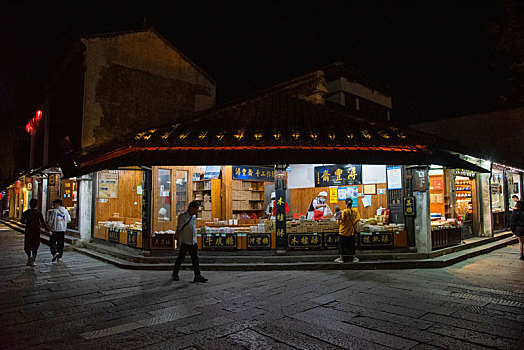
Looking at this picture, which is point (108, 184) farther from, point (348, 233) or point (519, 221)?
point (519, 221)

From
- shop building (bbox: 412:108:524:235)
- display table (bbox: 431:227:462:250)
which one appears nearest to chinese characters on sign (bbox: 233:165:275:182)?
display table (bbox: 431:227:462:250)

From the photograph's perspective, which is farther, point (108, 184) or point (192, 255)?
point (108, 184)

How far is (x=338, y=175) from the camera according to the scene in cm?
1330

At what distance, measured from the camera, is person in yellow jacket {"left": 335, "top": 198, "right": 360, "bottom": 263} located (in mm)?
9828

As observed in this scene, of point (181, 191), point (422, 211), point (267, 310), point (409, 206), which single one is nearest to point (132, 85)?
point (181, 191)

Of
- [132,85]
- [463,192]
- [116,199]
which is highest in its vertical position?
[132,85]

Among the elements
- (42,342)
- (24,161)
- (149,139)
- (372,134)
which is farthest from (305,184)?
(24,161)

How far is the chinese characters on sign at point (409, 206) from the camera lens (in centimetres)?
1053

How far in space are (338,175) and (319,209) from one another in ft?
5.12

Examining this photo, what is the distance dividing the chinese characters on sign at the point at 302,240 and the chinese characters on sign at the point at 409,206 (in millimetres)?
3048

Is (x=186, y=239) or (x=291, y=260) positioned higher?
(x=186, y=239)

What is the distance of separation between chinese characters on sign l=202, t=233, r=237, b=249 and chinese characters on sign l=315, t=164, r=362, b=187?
490cm

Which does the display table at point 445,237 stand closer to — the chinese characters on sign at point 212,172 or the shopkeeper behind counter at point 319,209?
the shopkeeper behind counter at point 319,209

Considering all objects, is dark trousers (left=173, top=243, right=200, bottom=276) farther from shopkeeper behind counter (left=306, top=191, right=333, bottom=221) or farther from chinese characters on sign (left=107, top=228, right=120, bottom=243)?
chinese characters on sign (left=107, top=228, right=120, bottom=243)
